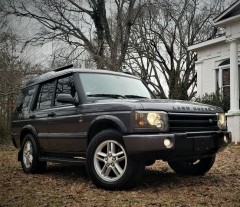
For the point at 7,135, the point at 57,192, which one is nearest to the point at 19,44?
the point at 7,135

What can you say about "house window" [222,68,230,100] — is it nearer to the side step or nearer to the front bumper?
the side step

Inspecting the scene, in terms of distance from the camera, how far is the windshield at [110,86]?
244 inches

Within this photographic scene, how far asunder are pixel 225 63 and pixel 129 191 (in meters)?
13.5

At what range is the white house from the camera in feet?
46.1

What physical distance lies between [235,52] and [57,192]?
428 inches

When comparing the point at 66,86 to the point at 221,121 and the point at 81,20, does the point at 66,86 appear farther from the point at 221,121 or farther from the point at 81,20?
the point at 81,20

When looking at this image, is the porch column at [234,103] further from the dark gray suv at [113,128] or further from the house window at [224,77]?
the dark gray suv at [113,128]

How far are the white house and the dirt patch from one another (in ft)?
22.4

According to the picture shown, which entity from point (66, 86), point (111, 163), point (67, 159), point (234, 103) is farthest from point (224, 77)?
point (111, 163)

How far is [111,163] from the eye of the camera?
5.28 m

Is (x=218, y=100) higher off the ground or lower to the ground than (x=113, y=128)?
higher

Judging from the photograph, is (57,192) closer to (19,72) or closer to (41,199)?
(41,199)

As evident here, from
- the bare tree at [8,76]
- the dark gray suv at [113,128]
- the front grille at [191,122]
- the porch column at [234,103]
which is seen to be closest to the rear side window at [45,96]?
the dark gray suv at [113,128]

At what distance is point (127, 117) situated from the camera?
5.08 metres
